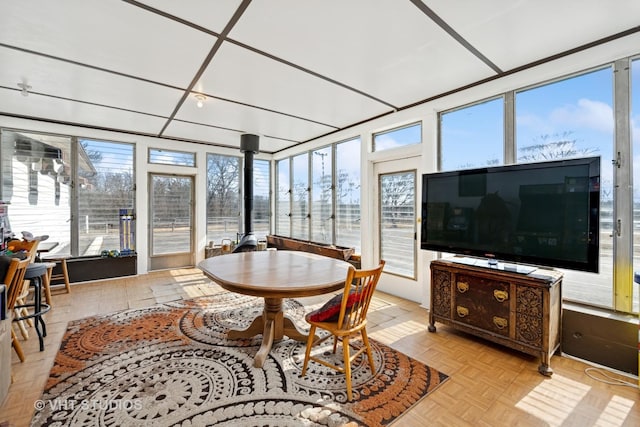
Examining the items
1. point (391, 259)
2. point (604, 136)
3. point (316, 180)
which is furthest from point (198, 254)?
point (604, 136)

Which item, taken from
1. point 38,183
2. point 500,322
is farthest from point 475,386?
point 38,183

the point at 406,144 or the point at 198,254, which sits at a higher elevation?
the point at 406,144

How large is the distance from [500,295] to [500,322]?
232 mm

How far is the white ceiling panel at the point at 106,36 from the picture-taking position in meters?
1.83

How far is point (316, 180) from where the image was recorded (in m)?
5.36

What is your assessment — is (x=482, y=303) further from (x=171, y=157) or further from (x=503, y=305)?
(x=171, y=157)

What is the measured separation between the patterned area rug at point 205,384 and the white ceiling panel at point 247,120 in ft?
9.01

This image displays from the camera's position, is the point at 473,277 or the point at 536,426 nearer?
the point at 536,426

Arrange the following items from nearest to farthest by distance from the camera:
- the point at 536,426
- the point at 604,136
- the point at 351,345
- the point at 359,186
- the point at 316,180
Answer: the point at 536,426, the point at 604,136, the point at 351,345, the point at 359,186, the point at 316,180

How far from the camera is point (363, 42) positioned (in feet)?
7.27

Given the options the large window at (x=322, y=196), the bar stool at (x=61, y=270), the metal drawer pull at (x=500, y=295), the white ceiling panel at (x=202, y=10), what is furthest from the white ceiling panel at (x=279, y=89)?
the bar stool at (x=61, y=270)

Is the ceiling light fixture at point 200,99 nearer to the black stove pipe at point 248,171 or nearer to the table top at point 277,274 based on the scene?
the black stove pipe at point 248,171

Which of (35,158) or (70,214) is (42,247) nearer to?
(70,214)

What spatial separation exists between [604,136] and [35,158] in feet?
23.1
